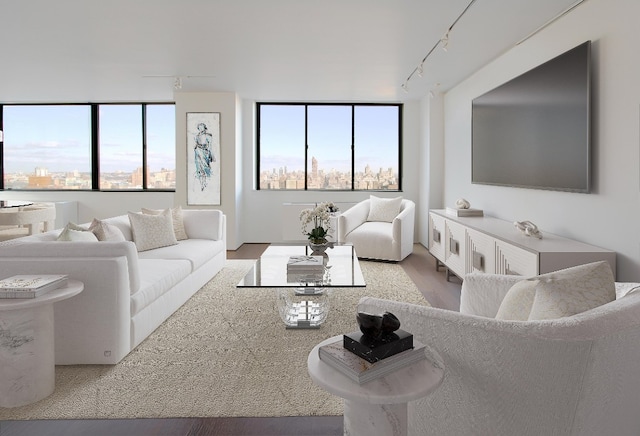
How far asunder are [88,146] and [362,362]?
27.3ft

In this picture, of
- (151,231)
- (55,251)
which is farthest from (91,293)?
(151,231)

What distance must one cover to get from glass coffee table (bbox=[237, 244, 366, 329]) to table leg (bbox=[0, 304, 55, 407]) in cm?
117

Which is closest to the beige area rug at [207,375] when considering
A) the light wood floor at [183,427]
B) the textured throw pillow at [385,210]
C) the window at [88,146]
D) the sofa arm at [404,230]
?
the light wood floor at [183,427]

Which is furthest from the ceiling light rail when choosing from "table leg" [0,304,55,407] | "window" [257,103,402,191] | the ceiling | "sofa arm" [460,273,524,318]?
"table leg" [0,304,55,407]

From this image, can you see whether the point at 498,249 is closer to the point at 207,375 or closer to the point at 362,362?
the point at 207,375

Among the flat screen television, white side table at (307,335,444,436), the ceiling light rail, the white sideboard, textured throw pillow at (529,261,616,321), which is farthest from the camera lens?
the ceiling light rail

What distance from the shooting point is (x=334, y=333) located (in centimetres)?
325

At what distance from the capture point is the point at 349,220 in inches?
245

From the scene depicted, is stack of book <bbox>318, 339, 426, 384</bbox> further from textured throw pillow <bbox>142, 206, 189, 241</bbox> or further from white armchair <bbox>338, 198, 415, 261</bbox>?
white armchair <bbox>338, 198, 415, 261</bbox>

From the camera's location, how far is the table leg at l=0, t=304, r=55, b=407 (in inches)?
87.7

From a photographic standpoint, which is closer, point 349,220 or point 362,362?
point 362,362

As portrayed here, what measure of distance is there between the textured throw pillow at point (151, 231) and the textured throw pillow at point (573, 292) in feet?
12.3

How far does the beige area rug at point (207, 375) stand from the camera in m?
2.20

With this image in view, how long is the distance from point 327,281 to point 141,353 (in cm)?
127
